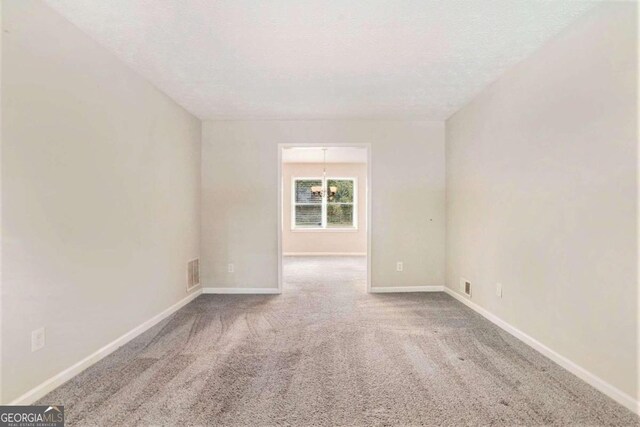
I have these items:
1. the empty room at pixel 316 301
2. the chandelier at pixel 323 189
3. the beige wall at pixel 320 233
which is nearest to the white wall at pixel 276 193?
the empty room at pixel 316 301

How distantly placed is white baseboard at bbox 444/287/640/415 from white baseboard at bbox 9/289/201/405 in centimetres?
342

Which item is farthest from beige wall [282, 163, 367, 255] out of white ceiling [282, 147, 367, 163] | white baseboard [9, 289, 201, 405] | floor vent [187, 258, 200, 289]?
white baseboard [9, 289, 201, 405]

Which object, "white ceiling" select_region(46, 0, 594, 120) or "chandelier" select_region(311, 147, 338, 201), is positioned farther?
"chandelier" select_region(311, 147, 338, 201)

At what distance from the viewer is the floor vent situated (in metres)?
3.74

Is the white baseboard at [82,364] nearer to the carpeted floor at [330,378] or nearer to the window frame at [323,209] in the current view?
the carpeted floor at [330,378]

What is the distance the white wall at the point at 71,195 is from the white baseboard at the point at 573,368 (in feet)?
11.3

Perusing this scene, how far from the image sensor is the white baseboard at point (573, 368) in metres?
1.67

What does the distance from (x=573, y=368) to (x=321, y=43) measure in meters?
2.95

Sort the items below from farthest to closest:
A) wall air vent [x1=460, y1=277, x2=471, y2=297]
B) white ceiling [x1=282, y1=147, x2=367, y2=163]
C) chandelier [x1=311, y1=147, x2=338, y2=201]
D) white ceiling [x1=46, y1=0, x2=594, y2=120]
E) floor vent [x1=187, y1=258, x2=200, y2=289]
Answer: chandelier [x1=311, y1=147, x2=338, y2=201], white ceiling [x1=282, y1=147, x2=367, y2=163], floor vent [x1=187, y1=258, x2=200, y2=289], wall air vent [x1=460, y1=277, x2=471, y2=297], white ceiling [x1=46, y1=0, x2=594, y2=120]

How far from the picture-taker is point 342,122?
4.10m

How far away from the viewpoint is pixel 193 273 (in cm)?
386

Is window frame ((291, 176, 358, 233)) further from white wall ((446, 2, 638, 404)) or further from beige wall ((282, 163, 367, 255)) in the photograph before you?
white wall ((446, 2, 638, 404))

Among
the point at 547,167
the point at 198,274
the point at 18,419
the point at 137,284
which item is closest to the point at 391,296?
the point at 547,167

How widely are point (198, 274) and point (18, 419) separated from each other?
8.10ft
